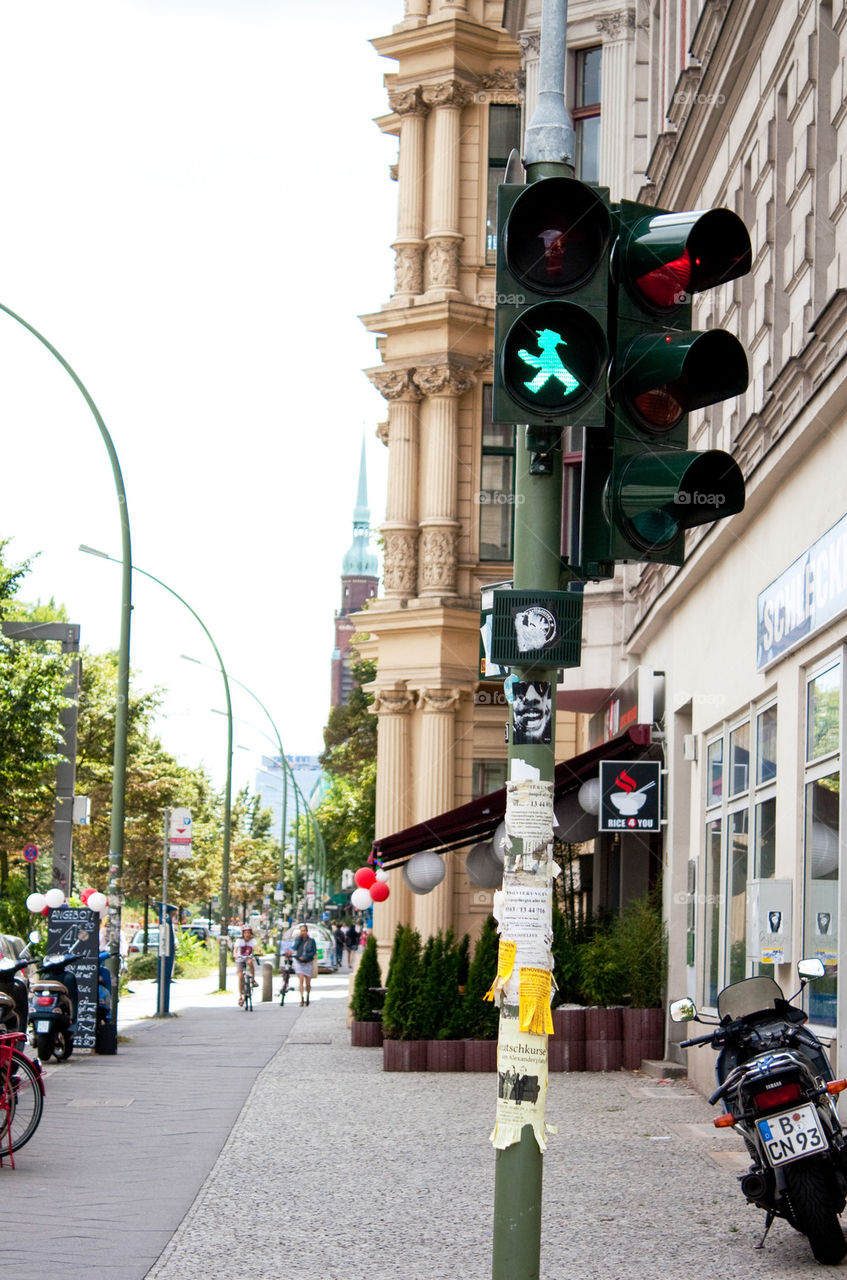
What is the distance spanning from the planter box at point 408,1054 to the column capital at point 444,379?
13568mm

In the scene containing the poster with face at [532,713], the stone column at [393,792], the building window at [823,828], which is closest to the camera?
the poster with face at [532,713]

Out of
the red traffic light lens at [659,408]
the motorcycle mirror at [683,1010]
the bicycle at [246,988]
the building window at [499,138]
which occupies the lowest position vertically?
the bicycle at [246,988]

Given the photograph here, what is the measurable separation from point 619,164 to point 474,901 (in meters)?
11.9

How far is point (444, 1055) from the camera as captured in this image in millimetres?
17578

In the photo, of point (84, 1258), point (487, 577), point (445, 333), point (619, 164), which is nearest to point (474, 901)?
point (487, 577)

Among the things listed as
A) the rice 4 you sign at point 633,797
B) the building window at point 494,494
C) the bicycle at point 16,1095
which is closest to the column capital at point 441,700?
the building window at point 494,494

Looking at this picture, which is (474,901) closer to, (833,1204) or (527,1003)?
(833,1204)

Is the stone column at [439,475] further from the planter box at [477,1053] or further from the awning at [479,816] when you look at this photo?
the planter box at [477,1053]

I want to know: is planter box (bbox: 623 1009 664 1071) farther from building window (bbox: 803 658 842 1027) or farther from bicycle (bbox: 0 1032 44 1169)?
bicycle (bbox: 0 1032 44 1169)

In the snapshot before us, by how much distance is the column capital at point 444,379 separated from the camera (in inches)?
1107

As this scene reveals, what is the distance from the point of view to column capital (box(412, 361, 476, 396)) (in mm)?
28109

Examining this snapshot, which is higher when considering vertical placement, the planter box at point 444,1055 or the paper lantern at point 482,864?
the paper lantern at point 482,864

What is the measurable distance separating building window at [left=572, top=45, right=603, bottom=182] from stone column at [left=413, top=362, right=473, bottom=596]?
5.33 m

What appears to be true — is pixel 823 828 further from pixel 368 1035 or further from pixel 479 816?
pixel 368 1035
